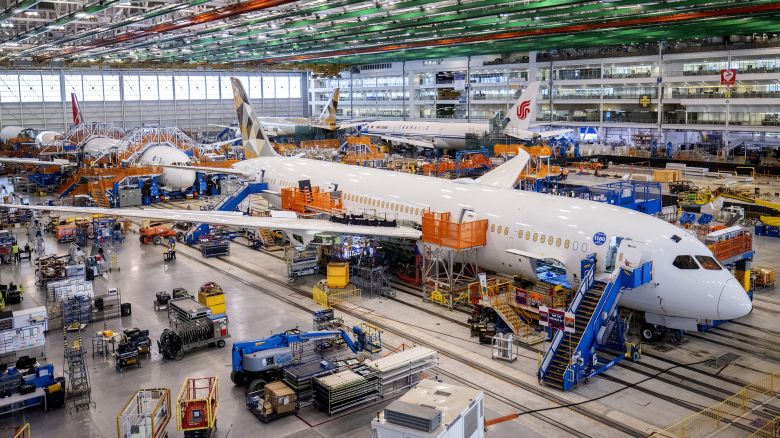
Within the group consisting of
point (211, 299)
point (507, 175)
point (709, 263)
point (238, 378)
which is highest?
point (507, 175)

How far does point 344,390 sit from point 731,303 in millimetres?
12355

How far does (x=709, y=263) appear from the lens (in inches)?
813

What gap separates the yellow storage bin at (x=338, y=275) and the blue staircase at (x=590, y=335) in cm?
1095

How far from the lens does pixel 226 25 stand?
45562mm

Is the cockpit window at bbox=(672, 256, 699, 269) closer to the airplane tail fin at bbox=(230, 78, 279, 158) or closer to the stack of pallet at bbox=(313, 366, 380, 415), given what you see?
the stack of pallet at bbox=(313, 366, 380, 415)

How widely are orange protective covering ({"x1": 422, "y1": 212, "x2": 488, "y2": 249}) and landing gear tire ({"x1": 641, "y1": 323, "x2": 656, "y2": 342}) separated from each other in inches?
263

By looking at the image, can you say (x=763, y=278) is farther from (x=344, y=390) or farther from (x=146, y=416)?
(x=146, y=416)

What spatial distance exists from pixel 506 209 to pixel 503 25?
90.0ft

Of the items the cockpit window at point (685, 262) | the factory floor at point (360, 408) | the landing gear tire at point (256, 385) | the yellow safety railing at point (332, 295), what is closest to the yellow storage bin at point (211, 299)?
the factory floor at point (360, 408)

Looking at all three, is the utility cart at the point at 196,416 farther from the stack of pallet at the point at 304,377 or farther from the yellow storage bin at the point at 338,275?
the yellow storage bin at the point at 338,275

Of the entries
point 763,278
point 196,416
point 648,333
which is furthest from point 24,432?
point 763,278

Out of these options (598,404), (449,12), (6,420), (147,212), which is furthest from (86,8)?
(598,404)

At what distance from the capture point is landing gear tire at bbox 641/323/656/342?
22.0 meters

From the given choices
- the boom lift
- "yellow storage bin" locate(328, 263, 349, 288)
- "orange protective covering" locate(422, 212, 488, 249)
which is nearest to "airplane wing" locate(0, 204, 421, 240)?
"orange protective covering" locate(422, 212, 488, 249)
